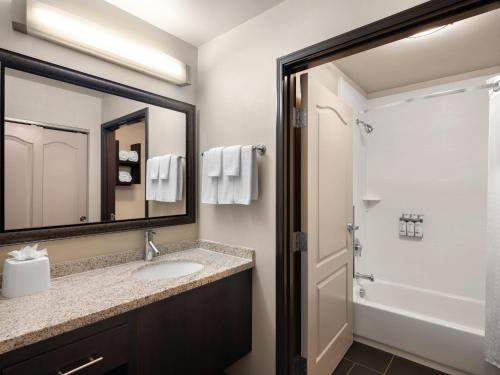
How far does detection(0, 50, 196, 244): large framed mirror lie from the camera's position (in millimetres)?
1194

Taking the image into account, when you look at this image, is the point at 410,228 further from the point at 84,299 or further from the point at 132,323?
the point at 84,299

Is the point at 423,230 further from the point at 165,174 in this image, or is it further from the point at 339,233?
the point at 165,174

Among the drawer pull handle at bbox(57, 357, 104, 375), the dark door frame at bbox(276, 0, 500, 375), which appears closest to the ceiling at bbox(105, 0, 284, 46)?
the dark door frame at bbox(276, 0, 500, 375)

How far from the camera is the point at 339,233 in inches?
74.1

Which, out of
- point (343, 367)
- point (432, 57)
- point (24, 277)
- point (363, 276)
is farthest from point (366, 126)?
point (24, 277)

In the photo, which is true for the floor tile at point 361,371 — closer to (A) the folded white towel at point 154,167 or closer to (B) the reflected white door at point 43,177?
(A) the folded white towel at point 154,167

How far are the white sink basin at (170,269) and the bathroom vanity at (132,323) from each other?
28mm

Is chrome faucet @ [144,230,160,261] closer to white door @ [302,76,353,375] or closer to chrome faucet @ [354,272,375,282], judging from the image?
white door @ [302,76,353,375]

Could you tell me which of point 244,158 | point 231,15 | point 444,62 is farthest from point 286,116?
point 444,62

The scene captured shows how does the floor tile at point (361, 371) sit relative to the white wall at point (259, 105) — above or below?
below

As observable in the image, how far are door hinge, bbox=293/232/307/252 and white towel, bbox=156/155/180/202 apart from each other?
873mm

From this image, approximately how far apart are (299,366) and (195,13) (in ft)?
7.14

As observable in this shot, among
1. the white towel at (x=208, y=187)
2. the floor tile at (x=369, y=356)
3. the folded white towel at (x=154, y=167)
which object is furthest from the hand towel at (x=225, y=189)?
the floor tile at (x=369, y=356)

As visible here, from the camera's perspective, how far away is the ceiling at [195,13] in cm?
150
